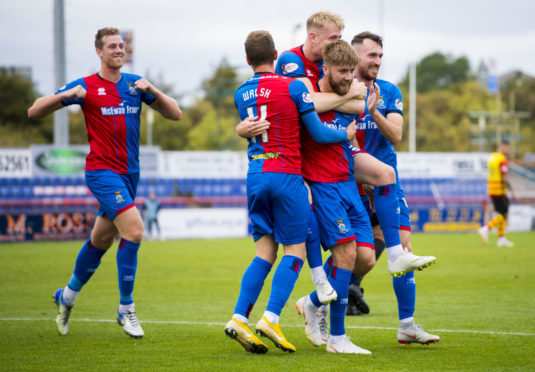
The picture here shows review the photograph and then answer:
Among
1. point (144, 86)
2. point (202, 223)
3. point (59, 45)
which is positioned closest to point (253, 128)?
point (144, 86)

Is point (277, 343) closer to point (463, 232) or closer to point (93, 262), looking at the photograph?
point (93, 262)

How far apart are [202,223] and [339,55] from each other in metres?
20.8

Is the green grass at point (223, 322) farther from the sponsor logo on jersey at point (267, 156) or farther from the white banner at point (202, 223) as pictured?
the white banner at point (202, 223)

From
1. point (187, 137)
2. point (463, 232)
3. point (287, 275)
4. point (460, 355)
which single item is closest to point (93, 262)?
point (287, 275)

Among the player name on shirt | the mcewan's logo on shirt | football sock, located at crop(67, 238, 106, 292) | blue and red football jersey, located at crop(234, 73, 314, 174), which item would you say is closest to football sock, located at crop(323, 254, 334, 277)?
blue and red football jersey, located at crop(234, 73, 314, 174)

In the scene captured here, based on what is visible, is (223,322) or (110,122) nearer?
(110,122)

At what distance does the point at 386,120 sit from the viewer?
5.93 m

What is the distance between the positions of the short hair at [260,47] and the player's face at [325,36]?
521mm

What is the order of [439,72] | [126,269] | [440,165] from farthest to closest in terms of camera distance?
→ [439,72] < [440,165] < [126,269]

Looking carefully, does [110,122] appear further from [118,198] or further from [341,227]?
[341,227]

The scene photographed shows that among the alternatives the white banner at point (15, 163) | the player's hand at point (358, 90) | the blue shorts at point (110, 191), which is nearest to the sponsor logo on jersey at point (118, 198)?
the blue shorts at point (110, 191)

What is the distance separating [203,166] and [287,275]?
26362 mm

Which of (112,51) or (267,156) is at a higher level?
(112,51)

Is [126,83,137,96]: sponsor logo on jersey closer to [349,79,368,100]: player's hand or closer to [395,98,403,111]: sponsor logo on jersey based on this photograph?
[349,79,368,100]: player's hand
